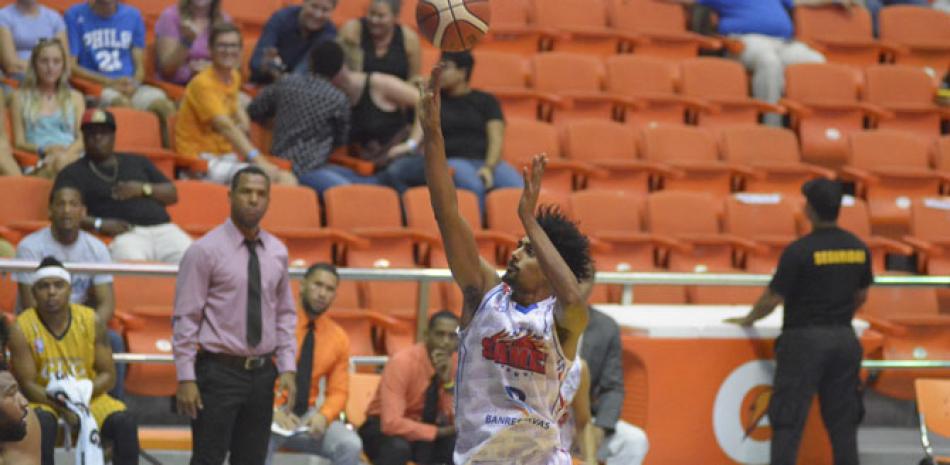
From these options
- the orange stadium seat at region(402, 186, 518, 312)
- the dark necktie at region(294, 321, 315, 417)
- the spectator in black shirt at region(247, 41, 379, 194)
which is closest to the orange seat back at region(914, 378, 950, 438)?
the orange stadium seat at region(402, 186, 518, 312)

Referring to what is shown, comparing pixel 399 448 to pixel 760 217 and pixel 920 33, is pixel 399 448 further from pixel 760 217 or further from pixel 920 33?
pixel 920 33

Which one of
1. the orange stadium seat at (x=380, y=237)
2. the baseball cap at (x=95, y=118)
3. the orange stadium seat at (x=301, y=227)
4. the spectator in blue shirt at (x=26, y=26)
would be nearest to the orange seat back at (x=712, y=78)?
the orange stadium seat at (x=380, y=237)

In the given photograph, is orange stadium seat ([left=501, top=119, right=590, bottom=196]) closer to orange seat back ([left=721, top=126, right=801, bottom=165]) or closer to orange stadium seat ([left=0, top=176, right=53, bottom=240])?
orange seat back ([left=721, top=126, right=801, bottom=165])

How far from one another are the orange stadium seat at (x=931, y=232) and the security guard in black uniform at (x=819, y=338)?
2.29 metres

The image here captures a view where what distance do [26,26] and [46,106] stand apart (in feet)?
3.80

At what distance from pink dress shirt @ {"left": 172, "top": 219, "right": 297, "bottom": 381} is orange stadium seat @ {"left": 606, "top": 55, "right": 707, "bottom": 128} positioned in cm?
531

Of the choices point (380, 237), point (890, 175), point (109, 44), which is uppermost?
point (109, 44)

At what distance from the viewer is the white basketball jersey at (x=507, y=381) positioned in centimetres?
521

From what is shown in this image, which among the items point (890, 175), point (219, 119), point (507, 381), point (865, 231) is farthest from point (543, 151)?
point (507, 381)

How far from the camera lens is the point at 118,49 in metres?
10.6

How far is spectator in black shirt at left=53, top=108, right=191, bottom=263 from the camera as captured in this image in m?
8.57

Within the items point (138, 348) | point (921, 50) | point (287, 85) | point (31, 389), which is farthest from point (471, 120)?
point (921, 50)

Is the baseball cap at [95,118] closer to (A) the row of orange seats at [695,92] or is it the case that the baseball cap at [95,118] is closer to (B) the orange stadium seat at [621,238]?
(B) the orange stadium seat at [621,238]

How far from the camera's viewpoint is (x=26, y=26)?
10469mm
